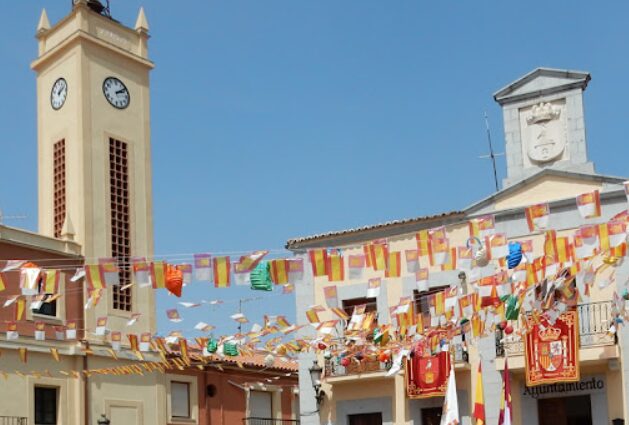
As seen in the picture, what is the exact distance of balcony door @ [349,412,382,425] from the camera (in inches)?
984

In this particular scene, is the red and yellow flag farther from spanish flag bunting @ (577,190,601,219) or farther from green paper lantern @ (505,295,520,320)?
spanish flag bunting @ (577,190,601,219)

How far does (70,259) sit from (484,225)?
16.7 m

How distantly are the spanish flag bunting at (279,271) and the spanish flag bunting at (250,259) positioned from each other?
0.57 m

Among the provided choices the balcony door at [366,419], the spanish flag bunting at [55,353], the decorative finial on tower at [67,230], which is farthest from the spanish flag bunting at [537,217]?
the decorative finial on tower at [67,230]

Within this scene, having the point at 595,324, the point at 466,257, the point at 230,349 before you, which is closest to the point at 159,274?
the point at 466,257

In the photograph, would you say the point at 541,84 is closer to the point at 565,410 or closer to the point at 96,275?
the point at 565,410

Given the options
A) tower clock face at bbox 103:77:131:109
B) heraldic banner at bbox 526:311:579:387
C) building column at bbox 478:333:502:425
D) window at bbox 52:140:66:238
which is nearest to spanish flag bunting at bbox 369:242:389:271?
heraldic banner at bbox 526:311:579:387

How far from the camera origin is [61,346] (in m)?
29.7

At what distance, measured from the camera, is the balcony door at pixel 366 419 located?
2498cm

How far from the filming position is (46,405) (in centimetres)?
2961

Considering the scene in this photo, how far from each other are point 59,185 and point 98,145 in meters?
1.61

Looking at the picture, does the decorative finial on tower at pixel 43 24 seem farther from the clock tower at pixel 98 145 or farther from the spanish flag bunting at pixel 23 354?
the spanish flag bunting at pixel 23 354

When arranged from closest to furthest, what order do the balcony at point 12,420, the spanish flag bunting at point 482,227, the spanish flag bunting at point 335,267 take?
the spanish flag bunting at point 482,227, the spanish flag bunting at point 335,267, the balcony at point 12,420

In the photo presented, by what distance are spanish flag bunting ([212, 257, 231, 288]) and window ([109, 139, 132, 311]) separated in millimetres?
15142
